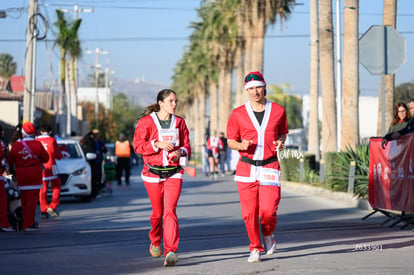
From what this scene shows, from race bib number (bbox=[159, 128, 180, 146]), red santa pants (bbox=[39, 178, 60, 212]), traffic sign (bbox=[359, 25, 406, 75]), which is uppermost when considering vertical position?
traffic sign (bbox=[359, 25, 406, 75])

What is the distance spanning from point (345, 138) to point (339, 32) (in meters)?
15.5

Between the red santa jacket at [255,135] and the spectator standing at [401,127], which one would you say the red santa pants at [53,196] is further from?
the red santa jacket at [255,135]

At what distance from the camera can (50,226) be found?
14.8m

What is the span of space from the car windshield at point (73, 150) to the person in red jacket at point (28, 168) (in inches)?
293

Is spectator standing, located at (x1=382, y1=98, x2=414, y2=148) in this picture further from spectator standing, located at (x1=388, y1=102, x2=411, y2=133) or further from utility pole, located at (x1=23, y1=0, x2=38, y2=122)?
utility pole, located at (x1=23, y1=0, x2=38, y2=122)

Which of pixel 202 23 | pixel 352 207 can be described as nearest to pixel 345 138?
pixel 352 207

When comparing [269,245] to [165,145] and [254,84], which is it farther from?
[254,84]

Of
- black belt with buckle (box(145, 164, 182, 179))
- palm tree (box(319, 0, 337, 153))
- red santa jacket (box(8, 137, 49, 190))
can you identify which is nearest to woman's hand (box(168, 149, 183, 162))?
black belt with buckle (box(145, 164, 182, 179))

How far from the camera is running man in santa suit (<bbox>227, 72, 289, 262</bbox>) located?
8805mm

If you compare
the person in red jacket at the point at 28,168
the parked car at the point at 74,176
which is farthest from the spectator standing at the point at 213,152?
the person in red jacket at the point at 28,168

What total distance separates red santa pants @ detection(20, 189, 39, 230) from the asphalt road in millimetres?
309

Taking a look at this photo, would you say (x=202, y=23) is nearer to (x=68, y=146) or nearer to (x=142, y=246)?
(x=68, y=146)

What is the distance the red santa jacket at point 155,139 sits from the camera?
917 cm

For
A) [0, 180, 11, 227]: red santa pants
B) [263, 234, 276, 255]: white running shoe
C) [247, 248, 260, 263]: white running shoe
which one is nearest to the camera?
[247, 248, 260, 263]: white running shoe
